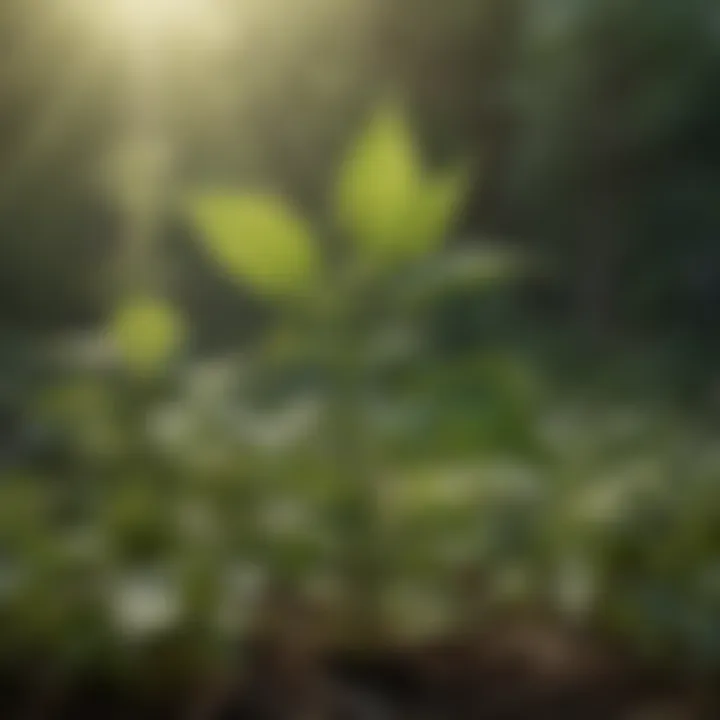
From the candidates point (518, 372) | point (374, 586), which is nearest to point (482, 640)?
point (374, 586)

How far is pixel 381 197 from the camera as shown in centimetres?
71

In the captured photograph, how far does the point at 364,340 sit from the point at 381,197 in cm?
7

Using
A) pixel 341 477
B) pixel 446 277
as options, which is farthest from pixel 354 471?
pixel 446 277

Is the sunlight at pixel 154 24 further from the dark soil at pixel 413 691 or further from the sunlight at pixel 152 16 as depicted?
the dark soil at pixel 413 691

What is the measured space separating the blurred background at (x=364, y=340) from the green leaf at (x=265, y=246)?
0.02 metres

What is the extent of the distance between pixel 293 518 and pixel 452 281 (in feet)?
0.48

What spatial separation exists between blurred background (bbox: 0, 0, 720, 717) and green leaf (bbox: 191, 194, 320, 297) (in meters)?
0.02

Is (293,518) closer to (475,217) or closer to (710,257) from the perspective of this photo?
(475,217)

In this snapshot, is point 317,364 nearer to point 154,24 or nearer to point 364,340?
point 364,340

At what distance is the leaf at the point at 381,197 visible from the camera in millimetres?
709

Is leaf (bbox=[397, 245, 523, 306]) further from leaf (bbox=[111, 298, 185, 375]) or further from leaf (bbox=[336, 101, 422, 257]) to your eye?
leaf (bbox=[111, 298, 185, 375])

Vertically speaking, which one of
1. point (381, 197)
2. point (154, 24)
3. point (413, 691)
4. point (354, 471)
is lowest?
point (413, 691)

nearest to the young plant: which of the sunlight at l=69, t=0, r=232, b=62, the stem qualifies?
the stem

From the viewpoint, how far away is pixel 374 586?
67 cm
